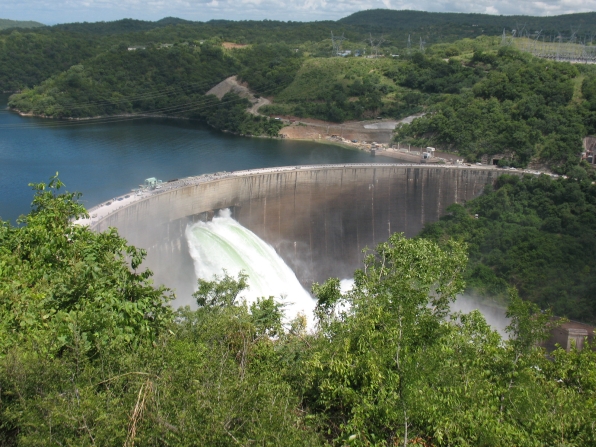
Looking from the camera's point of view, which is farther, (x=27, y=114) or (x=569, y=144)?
(x=27, y=114)

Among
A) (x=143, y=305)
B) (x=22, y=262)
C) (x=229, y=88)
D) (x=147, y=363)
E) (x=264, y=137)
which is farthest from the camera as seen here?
(x=229, y=88)

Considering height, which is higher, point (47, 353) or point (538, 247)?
point (47, 353)

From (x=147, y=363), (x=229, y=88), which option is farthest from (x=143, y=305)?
(x=229, y=88)

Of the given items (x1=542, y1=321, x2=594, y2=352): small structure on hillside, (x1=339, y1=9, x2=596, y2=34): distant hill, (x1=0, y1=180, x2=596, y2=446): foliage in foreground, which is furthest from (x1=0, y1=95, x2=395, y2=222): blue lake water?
(x1=339, y1=9, x2=596, y2=34): distant hill

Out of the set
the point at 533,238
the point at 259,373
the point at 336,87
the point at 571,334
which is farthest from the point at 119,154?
the point at 259,373

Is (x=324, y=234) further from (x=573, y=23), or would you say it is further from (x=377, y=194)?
(x=573, y=23)

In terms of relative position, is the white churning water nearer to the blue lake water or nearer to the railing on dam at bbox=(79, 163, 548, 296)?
the railing on dam at bbox=(79, 163, 548, 296)
